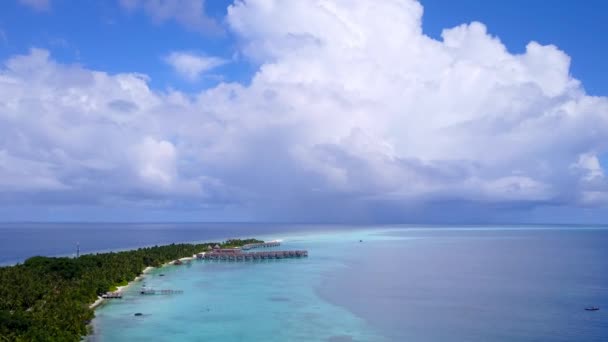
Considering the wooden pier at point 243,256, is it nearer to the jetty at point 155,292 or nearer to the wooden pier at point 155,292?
the jetty at point 155,292

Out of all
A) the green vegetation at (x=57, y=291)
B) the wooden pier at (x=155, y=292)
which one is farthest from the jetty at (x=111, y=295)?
the wooden pier at (x=155, y=292)

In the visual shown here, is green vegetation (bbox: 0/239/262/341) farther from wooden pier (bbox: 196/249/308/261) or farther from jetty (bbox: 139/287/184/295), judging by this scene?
wooden pier (bbox: 196/249/308/261)

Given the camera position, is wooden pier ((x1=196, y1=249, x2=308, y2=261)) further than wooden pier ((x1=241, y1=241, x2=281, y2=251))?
No

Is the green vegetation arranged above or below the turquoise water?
above

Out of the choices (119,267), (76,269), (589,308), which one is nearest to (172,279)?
(119,267)

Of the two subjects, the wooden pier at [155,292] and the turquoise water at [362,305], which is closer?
the turquoise water at [362,305]

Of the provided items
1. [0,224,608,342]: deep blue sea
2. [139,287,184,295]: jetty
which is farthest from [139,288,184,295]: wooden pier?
[0,224,608,342]: deep blue sea
